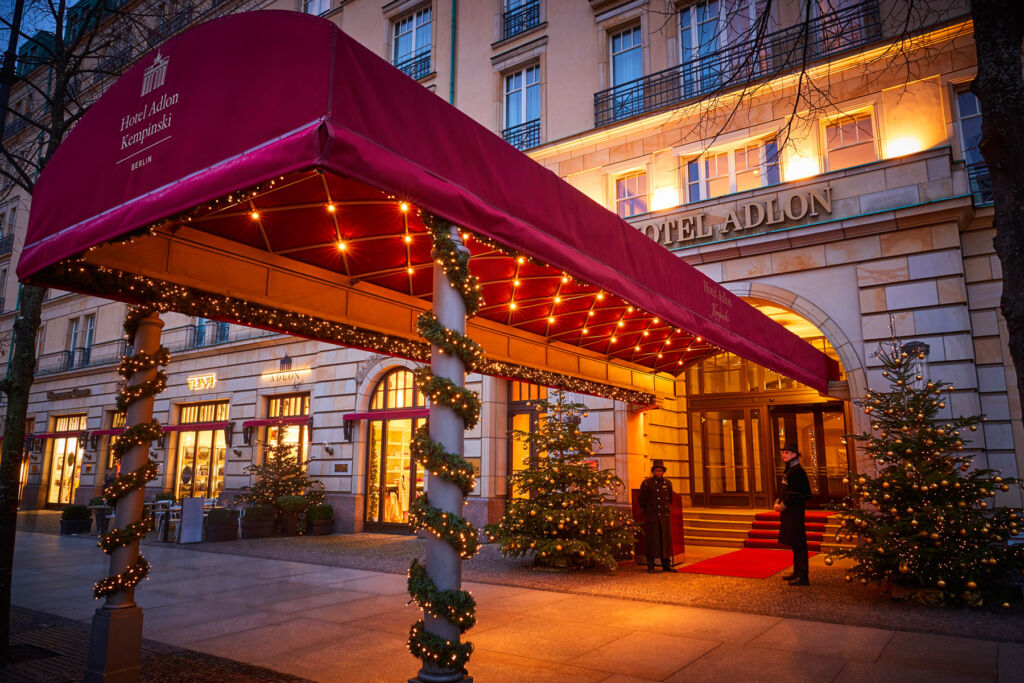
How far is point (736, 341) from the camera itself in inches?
364

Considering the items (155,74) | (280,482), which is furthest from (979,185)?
(280,482)

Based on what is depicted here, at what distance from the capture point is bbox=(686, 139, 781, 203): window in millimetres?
14773

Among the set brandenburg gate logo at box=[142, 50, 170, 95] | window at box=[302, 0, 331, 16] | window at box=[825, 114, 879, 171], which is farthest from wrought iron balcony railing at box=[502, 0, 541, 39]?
brandenburg gate logo at box=[142, 50, 170, 95]

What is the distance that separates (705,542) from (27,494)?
104ft

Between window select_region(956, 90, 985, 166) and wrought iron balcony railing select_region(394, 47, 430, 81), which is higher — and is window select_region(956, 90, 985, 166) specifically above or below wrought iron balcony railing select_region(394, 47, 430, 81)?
below

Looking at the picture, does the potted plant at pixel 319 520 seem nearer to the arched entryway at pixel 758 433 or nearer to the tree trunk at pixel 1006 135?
the arched entryway at pixel 758 433

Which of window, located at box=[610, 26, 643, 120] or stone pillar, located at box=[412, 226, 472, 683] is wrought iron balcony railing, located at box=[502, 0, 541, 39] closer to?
window, located at box=[610, 26, 643, 120]

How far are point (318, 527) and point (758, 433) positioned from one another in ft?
40.4

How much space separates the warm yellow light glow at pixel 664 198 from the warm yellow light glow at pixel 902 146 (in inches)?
177

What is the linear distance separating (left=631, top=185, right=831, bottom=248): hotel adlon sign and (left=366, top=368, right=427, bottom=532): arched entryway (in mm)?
8250

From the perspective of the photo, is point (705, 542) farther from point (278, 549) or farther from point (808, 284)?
point (278, 549)

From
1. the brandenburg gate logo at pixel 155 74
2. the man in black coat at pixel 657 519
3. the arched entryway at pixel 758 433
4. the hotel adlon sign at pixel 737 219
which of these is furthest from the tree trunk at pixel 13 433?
the arched entryway at pixel 758 433

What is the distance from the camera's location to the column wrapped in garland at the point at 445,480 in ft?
13.6

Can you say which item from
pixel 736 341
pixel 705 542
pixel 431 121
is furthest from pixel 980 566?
pixel 431 121
